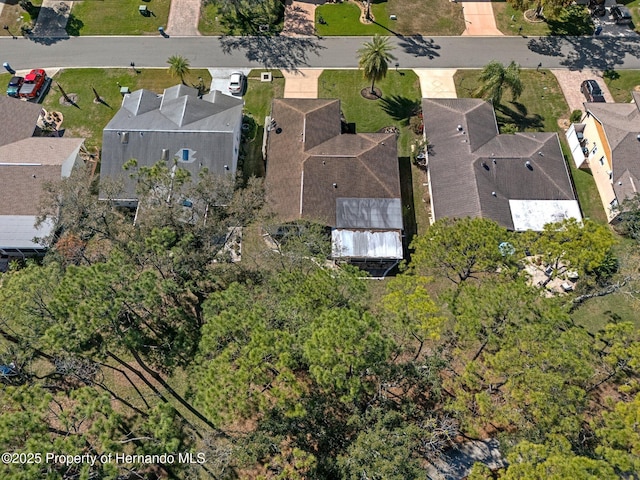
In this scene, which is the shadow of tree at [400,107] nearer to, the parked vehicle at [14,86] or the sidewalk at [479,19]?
the sidewalk at [479,19]

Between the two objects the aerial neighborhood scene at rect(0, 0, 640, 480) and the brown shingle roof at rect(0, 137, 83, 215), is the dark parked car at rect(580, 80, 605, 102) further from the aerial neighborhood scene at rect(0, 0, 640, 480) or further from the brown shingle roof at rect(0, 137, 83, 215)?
the brown shingle roof at rect(0, 137, 83, 215)

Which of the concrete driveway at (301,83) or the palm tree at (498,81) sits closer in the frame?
the palm tree at (498,81)

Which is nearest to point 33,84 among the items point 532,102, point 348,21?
point 348,21

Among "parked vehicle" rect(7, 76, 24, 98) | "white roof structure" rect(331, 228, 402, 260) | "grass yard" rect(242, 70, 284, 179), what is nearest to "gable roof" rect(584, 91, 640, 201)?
"white roof structure" rect(331, 228, 402, 260)

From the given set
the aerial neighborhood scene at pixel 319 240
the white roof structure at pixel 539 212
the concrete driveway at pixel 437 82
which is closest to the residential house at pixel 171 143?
the aerial neighborhood scene at pixel 319 240

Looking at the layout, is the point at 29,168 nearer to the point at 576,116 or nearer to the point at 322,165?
the point at 322,165

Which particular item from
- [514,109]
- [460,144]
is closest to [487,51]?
[514,109]
